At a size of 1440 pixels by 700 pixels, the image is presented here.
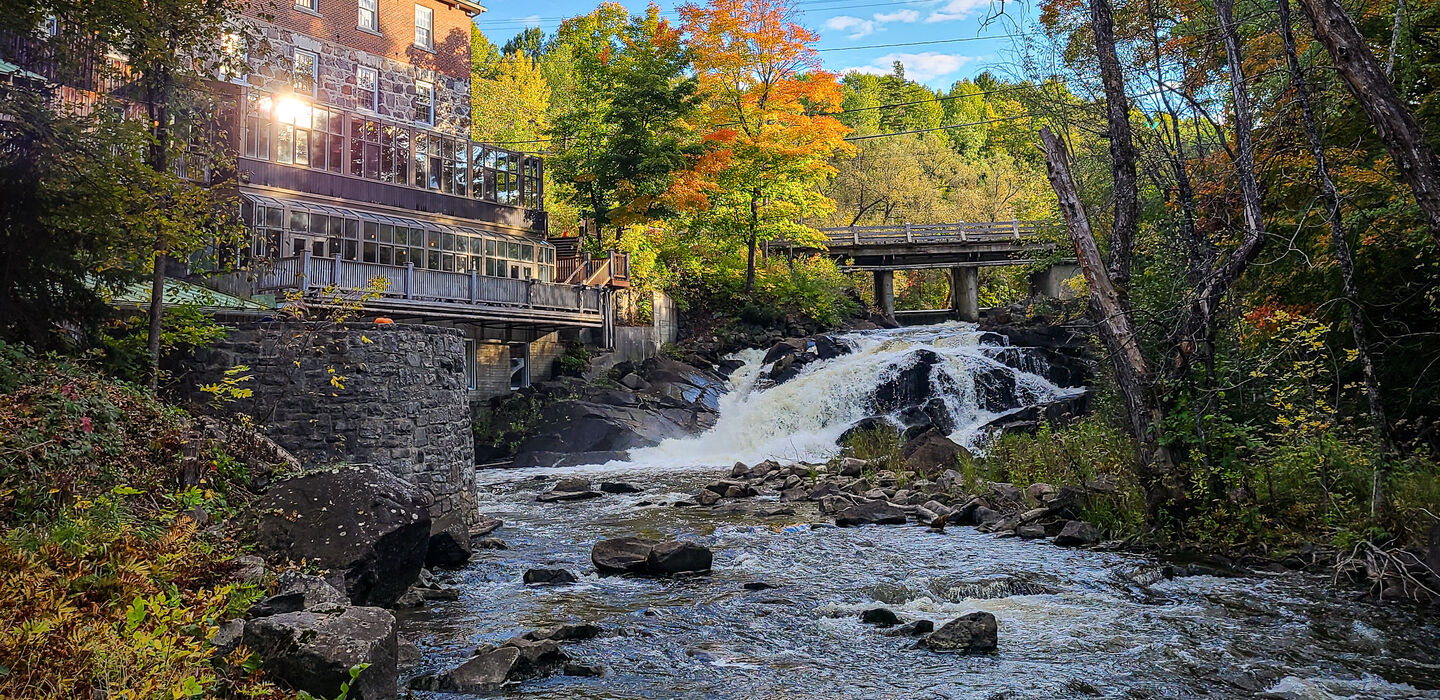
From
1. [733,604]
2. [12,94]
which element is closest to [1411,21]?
[733,604]

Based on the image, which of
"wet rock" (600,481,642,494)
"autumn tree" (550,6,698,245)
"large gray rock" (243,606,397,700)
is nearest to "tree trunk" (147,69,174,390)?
"large gray rock" (243,606,397,700)

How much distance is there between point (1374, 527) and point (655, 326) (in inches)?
949

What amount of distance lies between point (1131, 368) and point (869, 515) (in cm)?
465

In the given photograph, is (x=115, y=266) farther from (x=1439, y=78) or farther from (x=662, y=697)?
(x=1439, y=78)

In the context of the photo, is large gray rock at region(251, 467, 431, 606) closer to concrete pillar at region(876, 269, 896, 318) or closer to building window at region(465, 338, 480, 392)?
building window at region(465, 338, 480, 392)

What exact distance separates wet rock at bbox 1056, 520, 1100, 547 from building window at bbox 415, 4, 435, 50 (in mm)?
28702

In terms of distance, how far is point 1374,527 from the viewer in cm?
875

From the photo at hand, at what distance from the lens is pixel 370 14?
3130 cm

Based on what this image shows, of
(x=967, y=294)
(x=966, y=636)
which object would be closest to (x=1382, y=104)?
(x=966, y=636)

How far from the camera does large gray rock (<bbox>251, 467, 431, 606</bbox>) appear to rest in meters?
8.22

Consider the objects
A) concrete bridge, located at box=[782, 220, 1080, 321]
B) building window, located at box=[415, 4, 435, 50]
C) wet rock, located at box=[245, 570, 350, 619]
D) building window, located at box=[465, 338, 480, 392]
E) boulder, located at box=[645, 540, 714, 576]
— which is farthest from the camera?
concrete bridge, located at box=[782, 220, 1080, 321]

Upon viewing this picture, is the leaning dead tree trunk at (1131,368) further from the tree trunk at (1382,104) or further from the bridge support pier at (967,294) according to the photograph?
the bridge support pier at (967,294)

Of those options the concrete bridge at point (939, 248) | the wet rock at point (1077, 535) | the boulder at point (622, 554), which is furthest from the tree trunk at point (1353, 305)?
the concrete bridge at point (939, 248)

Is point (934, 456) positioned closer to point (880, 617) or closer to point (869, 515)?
point (869, 515)
